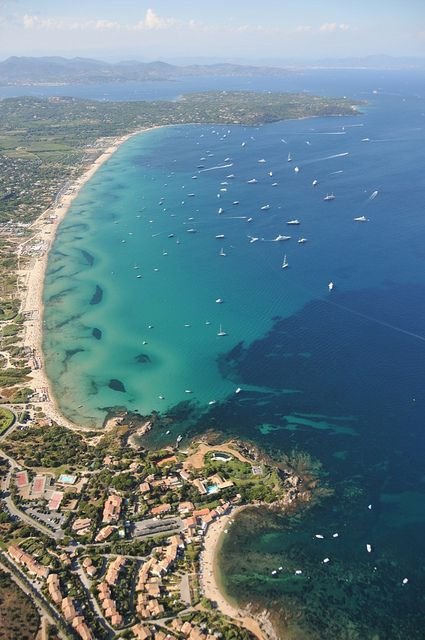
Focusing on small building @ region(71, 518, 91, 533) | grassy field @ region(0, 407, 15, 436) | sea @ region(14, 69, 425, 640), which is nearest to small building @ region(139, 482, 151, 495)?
small building @ region(71, 518, 91, 533)

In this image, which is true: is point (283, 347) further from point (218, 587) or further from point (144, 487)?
point (218, 587)

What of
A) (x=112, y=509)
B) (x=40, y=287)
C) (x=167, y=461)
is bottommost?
(x=112, y=509)

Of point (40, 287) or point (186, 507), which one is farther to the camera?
point (40, 287)

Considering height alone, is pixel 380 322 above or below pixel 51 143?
below

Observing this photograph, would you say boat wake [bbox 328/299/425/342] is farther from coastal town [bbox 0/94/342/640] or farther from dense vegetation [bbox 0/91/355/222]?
dense vegetation [bbox 0/91/355/222]

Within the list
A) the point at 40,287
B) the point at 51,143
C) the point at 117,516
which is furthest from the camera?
the point at 51,143

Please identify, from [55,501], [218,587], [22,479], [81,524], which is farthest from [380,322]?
[22,479]

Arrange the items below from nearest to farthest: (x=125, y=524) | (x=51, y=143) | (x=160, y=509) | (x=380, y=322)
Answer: (x=125, y=524) → (x=160, y=509) → (x=380, y=322) → (x=51, y=143)

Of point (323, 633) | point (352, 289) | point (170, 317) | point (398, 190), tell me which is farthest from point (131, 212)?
point (323, 633)
